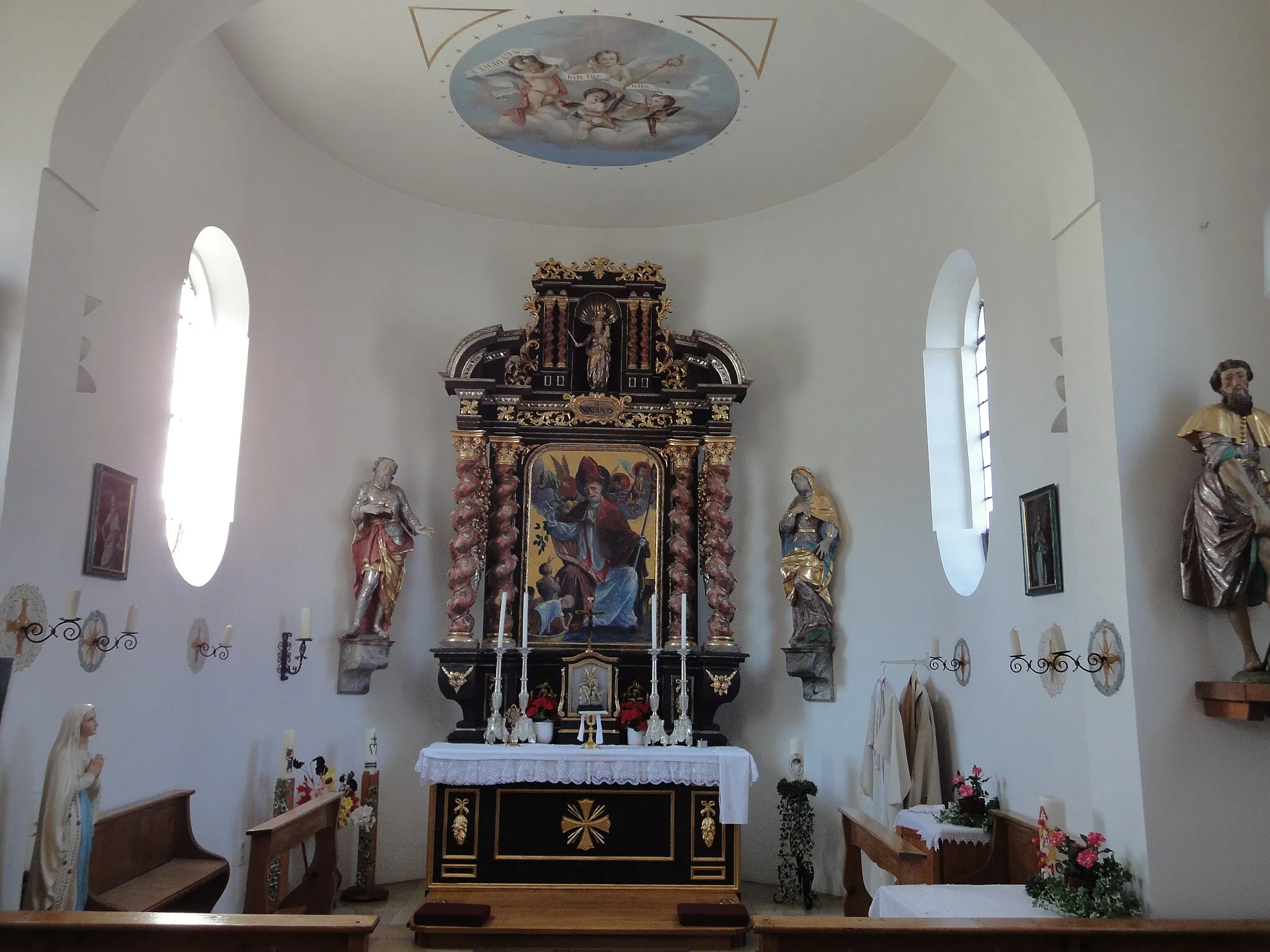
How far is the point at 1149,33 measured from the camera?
504 centimetres

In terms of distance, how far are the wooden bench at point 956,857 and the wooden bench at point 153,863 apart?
3.85m

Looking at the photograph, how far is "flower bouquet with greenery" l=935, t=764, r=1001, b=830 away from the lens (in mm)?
6562

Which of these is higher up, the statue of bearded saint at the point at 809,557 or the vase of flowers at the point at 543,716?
the statue of bearded saint at the point at 809,557

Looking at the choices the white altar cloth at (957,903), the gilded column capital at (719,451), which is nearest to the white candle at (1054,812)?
the white altar cloth at (957,903)

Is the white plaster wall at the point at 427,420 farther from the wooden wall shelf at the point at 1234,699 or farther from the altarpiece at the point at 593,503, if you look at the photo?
the altarpiece at the point at 593,503

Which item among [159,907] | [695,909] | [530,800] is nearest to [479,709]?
[530,800]

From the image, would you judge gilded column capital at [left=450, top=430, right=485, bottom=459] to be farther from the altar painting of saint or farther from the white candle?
the white candle

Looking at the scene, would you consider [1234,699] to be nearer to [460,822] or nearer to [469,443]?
[460,822]

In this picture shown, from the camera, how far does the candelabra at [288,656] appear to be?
873 cm

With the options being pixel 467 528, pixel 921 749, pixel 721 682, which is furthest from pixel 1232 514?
pixel 467 528

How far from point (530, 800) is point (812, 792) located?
2.42 m

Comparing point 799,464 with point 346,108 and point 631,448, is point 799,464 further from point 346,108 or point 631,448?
point 346,108

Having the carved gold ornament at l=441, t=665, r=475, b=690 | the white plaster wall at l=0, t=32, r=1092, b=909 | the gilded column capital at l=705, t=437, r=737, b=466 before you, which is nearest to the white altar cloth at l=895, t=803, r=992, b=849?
the white plaster wall at l=0, t=32, r=1092, b=909

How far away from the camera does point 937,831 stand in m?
6.57
